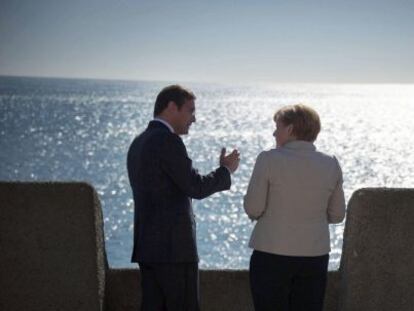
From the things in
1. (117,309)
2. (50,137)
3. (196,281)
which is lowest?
(50,137)

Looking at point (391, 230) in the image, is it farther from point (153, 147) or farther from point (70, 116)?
point (70, 116)

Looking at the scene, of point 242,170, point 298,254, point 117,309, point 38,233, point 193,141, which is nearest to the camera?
point 298,254

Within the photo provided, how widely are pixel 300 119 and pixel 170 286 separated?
1.08 metres

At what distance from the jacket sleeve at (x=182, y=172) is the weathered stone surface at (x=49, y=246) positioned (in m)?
0.96

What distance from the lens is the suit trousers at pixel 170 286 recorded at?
4.04 m

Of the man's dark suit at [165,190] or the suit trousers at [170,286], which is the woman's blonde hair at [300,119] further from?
the suit trousers at [170,286]

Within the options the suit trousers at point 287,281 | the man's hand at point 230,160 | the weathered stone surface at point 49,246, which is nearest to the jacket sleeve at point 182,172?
the man's hand at point 230,160

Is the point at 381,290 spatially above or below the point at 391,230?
below

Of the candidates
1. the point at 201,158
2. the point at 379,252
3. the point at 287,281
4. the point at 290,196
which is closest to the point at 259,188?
the point at 290,196

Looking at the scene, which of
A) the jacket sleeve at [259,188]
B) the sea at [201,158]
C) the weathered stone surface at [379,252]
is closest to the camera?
the jacket sleeve at [259,188]

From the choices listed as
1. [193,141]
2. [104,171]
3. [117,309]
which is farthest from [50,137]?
[117,309]

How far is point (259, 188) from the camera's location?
3.86 m

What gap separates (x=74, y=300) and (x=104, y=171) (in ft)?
179

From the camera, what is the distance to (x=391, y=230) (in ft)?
15.9
